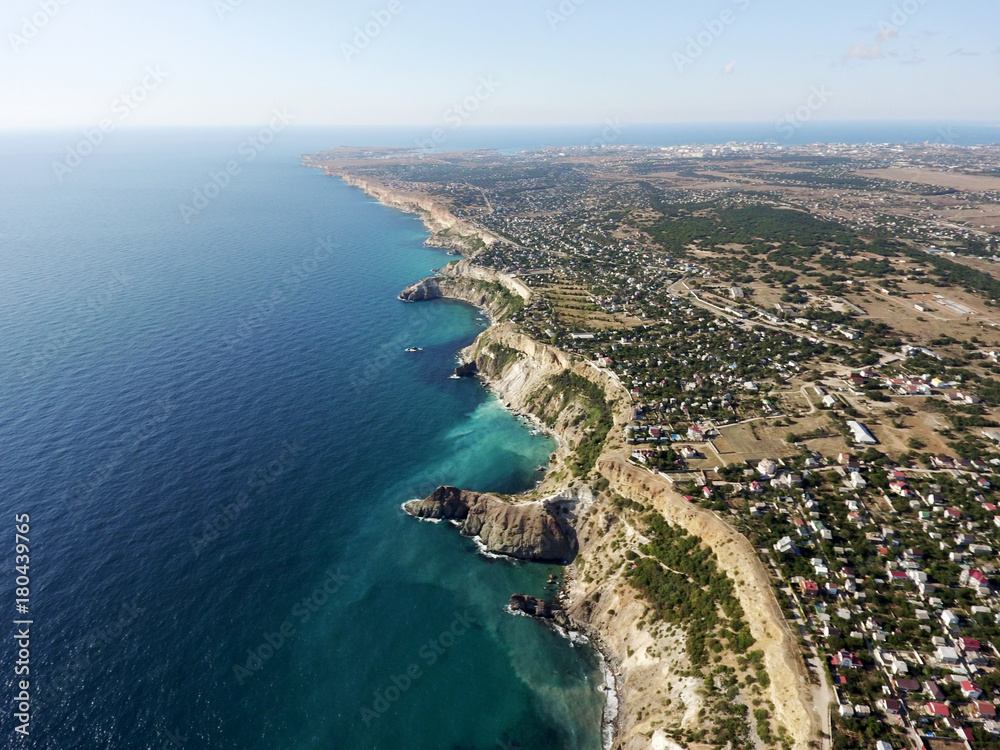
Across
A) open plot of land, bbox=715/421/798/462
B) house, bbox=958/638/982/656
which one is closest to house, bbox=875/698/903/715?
house, bbox=958/638/982/656

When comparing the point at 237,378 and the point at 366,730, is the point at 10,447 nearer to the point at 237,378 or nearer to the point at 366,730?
the point at 237,378

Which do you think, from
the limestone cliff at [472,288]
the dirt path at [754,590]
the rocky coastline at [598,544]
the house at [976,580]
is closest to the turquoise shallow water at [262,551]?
the rocky coastline at [598,544]

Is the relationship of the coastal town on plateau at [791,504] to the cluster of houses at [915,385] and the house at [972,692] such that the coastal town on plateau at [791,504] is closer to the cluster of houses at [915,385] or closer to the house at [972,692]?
the house at [972,692]

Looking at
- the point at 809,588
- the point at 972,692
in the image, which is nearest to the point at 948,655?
the point at 972,692

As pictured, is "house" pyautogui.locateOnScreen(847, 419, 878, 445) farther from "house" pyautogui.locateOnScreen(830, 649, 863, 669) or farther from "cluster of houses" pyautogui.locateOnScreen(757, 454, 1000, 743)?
"house" pyautogui.locateOnScreen(830, 649, 863, 669)

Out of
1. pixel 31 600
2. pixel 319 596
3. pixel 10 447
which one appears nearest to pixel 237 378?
pixel 10 447

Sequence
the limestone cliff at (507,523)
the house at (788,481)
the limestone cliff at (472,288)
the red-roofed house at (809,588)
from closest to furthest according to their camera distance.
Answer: the red-roofed house at (809,588) < the house at (788,481) < the limestone cliff at (507,523) < the limestone cliff at (472,288)
